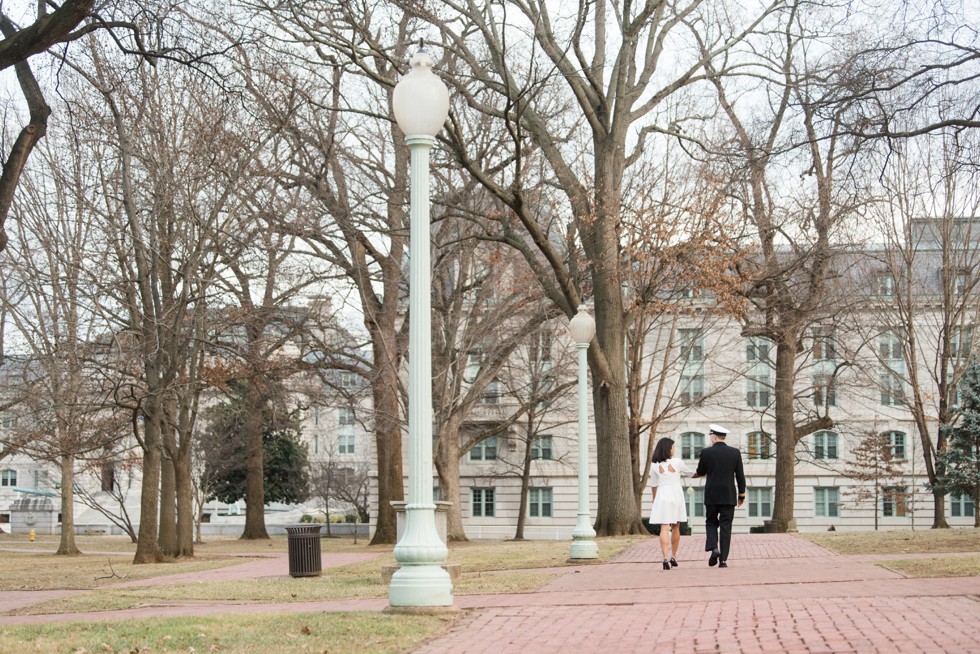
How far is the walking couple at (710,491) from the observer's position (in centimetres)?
1519

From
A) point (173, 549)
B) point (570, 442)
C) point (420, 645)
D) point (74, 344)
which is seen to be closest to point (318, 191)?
point (74, 344)

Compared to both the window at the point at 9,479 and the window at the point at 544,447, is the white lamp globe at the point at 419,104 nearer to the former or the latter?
the window at the point at 544,447

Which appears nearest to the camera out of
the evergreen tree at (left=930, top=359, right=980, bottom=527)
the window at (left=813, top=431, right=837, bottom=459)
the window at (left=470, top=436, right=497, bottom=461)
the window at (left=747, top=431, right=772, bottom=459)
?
the evergreen tree at (left=930, top=359, right=980, bottom=527)

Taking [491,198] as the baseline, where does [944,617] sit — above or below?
below

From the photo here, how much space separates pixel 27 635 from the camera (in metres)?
9.82

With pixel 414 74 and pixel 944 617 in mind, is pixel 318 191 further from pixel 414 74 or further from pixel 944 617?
pixel 944 617

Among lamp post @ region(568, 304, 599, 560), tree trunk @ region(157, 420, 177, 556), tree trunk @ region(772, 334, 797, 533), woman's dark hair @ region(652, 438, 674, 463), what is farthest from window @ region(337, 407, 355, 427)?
woman's dark hair @ region(652, 438, 674, 463)

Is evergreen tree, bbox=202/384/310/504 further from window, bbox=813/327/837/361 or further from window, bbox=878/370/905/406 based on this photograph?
window, bbox=878/370/905/406

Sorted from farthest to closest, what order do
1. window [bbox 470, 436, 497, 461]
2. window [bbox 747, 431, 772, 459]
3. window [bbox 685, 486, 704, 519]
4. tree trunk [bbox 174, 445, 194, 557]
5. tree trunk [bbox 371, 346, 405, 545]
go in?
window [bbox 470, 436, 497, 461] < window [bbox 685, 486, 704, 519] < window [bbox 747, 431, 772, 459] < tree trunk [bbox 371, 346, 405, 545] < tree trunk [bbox 174, 445, 194, 557]

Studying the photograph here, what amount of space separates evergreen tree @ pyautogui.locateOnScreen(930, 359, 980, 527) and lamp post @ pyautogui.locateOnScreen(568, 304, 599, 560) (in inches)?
722

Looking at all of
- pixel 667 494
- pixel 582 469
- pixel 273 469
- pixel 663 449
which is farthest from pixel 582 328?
pixel 273 469

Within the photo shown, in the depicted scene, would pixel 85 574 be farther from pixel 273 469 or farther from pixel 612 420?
pixel 273 469

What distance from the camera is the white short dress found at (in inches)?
608

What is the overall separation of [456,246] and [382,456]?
7950 mm
